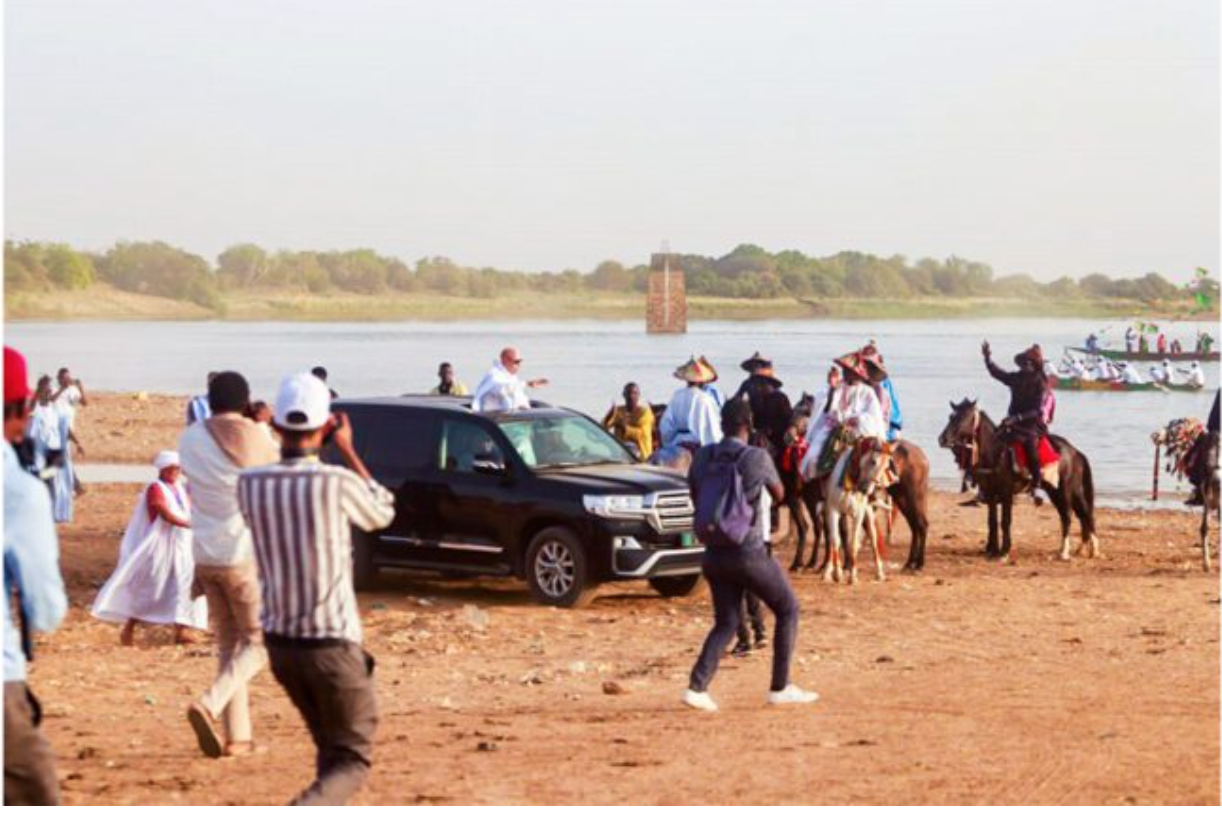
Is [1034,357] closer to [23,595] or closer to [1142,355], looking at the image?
[23,595]

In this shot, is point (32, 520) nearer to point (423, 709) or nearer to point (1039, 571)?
point (423, 709)

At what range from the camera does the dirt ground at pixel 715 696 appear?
34.2 feet

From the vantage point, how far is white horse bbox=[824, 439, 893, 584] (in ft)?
63.6

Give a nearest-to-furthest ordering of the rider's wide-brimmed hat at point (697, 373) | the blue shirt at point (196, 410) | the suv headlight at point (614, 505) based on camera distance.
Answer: the blue shirt at point (196, 410) < the suv headlight at point (614, 505) < the rider's wide-brimmed hat at point (697, 373)

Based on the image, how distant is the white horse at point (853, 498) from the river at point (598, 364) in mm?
15528

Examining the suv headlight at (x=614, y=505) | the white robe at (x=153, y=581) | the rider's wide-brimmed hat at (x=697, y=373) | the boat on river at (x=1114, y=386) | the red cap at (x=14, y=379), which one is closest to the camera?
the red cap at (x=14, y=379)

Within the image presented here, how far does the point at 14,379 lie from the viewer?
7379 mm

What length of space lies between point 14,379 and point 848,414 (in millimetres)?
12803

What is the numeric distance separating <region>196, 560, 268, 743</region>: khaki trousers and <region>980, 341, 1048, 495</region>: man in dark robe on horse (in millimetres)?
12751

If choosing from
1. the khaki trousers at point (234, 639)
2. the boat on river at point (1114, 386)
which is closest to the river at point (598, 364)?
the boat on river at point (1114, 386)

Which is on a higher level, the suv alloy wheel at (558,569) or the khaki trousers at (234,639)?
the khaki trousers at (234,639)

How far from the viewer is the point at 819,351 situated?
13888 centimetres

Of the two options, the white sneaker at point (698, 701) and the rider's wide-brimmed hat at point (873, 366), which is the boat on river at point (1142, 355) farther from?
the white sneaker at point (698, 701)

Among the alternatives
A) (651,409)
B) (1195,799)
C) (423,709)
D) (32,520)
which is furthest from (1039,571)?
(32,520)
